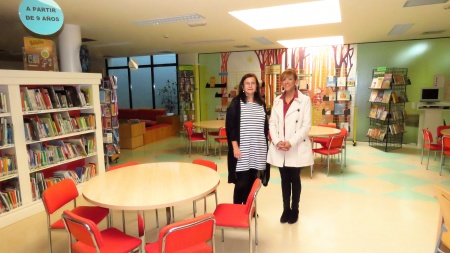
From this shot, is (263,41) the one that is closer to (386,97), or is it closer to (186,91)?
(386,97)

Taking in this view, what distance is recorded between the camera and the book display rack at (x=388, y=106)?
7.20 meters

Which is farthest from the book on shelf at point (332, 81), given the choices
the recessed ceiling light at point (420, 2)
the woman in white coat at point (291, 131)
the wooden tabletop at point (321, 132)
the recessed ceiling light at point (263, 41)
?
the woman in white coat at point (291, 131)

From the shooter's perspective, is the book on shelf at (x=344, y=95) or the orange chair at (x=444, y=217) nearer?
the orange chair at (x=444, y=217)

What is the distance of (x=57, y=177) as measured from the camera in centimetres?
429

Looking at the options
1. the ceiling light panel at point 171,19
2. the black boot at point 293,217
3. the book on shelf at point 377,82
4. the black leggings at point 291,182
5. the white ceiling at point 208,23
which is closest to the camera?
the black leggings at point 291,182

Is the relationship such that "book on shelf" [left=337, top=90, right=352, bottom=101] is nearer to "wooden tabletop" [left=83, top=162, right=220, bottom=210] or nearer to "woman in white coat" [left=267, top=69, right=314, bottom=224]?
"woman in white coat" [left=267, top=69, right=314, bottom=224]

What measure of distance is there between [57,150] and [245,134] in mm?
2910

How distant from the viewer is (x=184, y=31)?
6168mm

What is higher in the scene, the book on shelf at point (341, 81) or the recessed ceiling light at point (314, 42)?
the recessed ceiling light at point (314, 42)

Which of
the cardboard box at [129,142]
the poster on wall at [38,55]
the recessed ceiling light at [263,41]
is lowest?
the cardboard box at [129,142]

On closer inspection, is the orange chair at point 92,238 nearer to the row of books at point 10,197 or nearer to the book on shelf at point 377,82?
the row of books at point 10,197

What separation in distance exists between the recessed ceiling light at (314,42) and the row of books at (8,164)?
630 cm

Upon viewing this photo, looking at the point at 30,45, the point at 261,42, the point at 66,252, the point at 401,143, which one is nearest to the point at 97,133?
the point at 30,45

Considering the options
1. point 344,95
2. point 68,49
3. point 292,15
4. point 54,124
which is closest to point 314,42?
point 344,95
